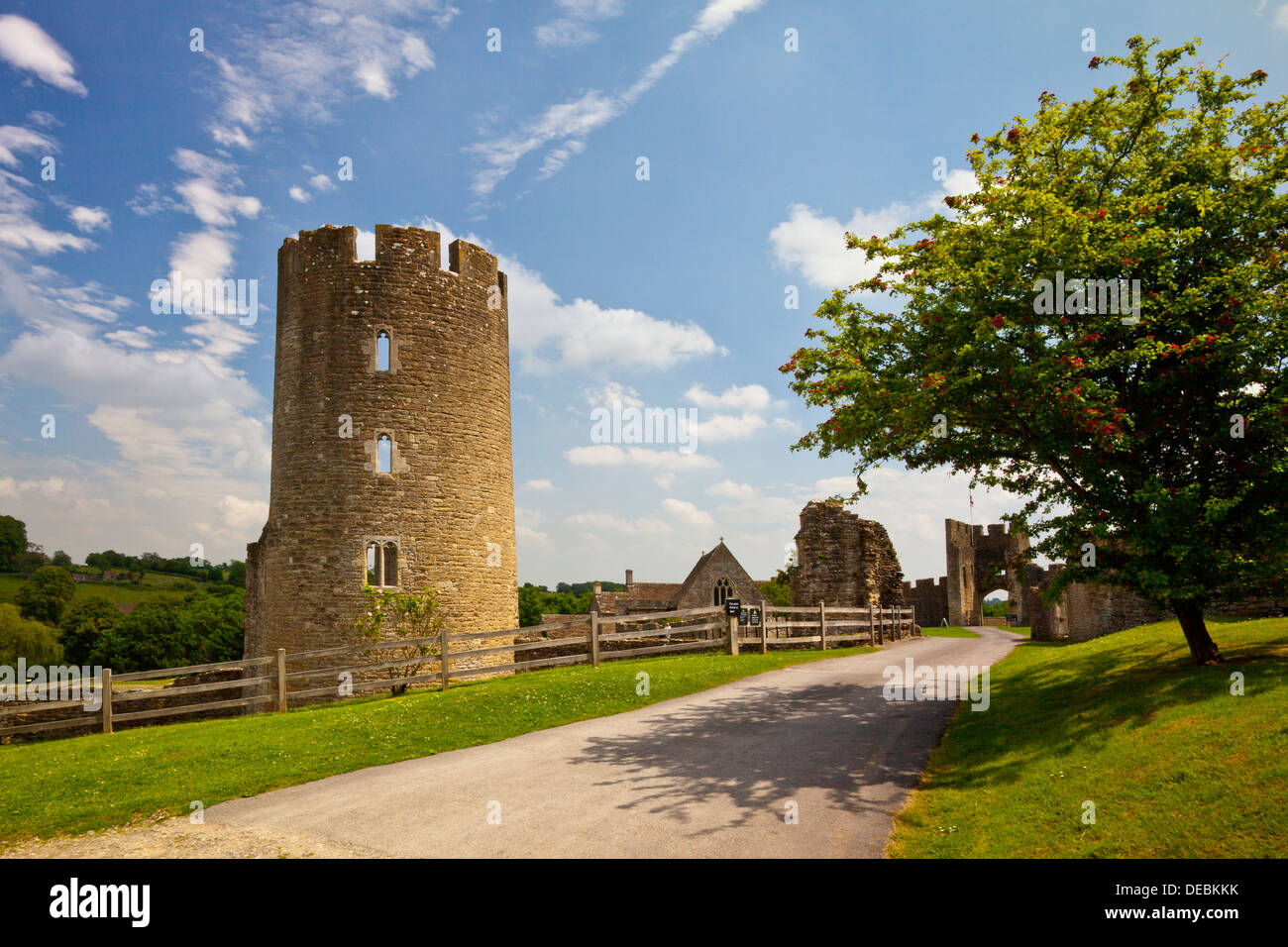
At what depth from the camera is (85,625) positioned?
202ft

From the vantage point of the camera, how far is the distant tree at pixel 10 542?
4035 inches

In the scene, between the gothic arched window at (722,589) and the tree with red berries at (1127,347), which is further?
the gothic arched window at (722,589)

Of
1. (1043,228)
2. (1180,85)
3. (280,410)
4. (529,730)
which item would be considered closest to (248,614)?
(280,410)

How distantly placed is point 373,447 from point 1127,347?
18906 millimetres

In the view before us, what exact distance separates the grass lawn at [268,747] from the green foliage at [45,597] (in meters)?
76.9

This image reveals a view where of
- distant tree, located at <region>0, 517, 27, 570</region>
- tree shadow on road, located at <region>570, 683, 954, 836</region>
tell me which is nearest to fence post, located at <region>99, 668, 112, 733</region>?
tree shadow on road, located at <region>570, 683, 954, 836</region>

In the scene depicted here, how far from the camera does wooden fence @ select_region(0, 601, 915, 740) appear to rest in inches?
631

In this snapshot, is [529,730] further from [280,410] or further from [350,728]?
[280,410]

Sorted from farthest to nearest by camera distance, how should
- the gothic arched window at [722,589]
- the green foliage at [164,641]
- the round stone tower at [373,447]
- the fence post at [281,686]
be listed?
the green foliage at [164,641], the gothic arched window at [722,589], the round stone tower at [373,447], the fence post at [281,686]

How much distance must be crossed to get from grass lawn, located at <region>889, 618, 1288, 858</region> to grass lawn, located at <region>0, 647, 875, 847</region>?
273 inches

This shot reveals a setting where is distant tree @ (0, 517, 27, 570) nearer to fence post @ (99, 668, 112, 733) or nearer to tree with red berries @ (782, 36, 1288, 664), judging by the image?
fence post @ (99, 668, 112, 733)

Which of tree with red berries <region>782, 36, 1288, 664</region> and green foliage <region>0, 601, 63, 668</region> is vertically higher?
tree with red berries <region>782, 36, 1288, 664</region>

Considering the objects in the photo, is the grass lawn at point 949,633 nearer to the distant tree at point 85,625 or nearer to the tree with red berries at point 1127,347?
the tree with red berries at point 1127,347

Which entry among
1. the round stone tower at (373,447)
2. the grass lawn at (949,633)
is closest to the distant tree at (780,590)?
the grass lawn at (949,633)
